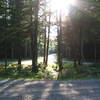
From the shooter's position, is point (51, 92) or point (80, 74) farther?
point (80, 74)

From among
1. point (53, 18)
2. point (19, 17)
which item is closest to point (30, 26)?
point (19, 17)

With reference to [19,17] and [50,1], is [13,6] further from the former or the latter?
[50,1]

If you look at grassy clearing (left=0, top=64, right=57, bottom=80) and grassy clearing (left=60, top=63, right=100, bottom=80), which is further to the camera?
grassy clearing (left=0, top=64, right=57, bottom=80)

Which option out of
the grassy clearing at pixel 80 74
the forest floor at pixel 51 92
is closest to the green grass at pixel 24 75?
the grassy clearing at pixel 80 74

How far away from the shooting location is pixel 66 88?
6355 mm

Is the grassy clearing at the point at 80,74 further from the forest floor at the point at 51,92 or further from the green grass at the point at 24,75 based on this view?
the forest floor at the point at 51,92

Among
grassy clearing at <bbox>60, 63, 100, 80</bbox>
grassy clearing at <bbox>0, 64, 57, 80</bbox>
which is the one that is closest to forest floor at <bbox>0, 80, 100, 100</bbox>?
grassy clearing at <bbox>60, 63, 100, 80</bbox>

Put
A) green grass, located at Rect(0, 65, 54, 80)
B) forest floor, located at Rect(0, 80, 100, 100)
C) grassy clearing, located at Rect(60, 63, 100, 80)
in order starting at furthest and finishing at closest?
green grass, located at Rect(0, 65, 54, 80) < grassy clearing, located at Rect(60, 63, 100, 80) < forest floor, located at Rect(0, 80, 100, 100)

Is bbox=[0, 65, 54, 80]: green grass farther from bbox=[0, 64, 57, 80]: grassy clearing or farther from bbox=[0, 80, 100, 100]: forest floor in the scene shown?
bbox=[0, 80, 100, 100]: forest floor

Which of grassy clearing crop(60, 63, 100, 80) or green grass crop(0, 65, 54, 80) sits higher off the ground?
grassy clearing crop(60, 63, 100, 80)

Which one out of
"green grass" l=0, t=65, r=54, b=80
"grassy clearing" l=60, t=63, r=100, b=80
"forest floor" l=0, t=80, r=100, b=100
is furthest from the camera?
"green grass" l=0, t=65, r=54, b=80

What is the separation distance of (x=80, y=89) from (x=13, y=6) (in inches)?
523

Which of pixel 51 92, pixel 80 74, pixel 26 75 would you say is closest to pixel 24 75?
pixel 26 75

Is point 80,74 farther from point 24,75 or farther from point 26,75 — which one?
point 24,75
